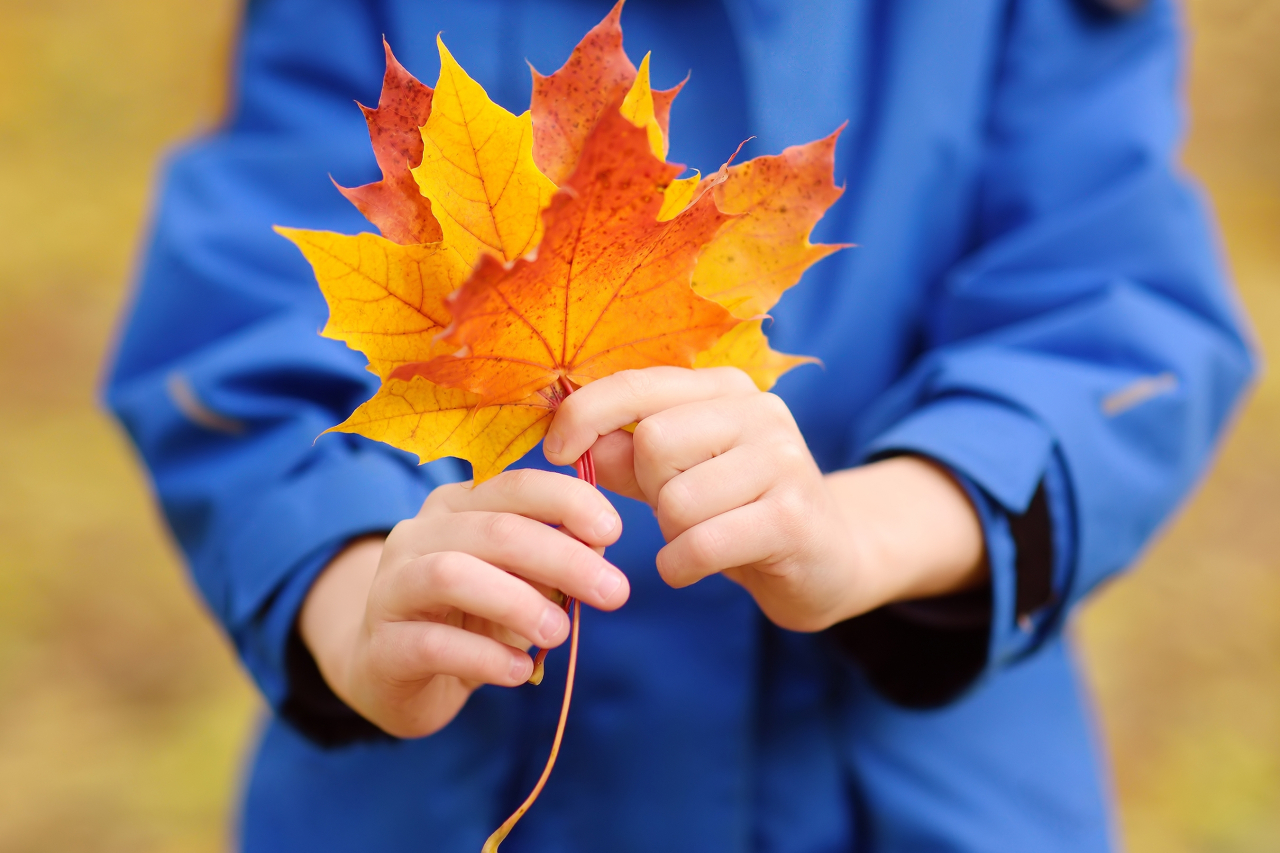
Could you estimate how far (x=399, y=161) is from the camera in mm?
305

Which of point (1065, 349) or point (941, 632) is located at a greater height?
point (1065, 349)

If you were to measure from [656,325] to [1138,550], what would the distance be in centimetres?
44

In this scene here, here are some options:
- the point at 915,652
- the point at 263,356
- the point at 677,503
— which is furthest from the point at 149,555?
the point at 677,503

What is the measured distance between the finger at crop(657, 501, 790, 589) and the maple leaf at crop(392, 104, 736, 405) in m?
0.06

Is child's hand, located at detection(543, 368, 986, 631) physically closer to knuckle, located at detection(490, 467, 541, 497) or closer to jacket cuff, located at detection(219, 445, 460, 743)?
knuckle, located at detection(490, 467, 541, 497)

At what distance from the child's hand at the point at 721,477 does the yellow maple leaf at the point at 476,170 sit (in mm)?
64

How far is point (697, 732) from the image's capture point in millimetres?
635

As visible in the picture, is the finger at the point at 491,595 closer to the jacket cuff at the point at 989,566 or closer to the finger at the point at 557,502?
the finger at the point at 557,502

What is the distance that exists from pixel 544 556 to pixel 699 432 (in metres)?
0.07

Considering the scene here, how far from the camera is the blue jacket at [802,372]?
0.59 metres

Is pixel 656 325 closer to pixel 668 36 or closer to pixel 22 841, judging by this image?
pixel 668 36

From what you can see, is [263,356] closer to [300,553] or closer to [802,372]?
[300,553]

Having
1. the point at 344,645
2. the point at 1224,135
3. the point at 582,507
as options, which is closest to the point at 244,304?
the point at 344,645

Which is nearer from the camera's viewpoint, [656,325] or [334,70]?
[656,325]
